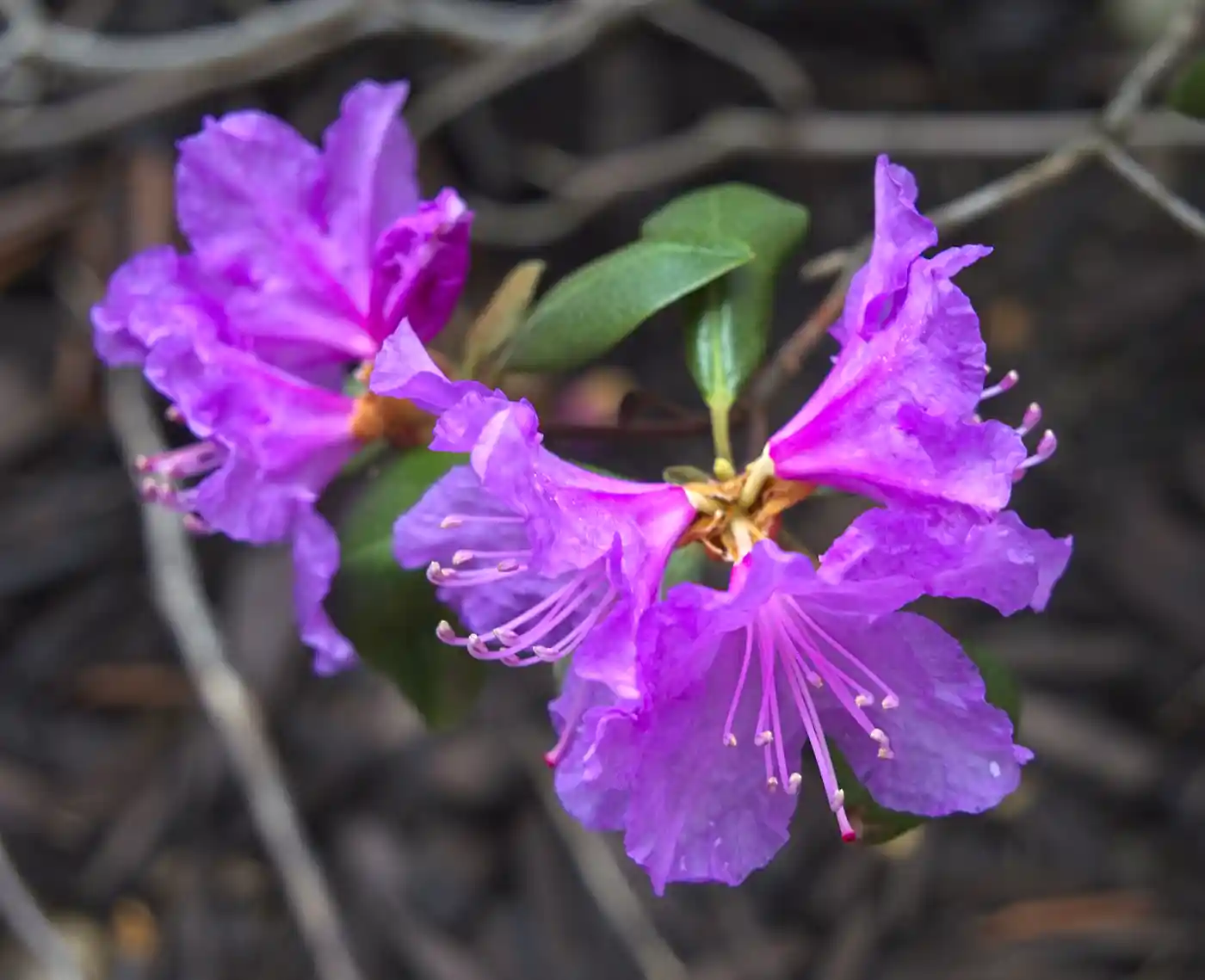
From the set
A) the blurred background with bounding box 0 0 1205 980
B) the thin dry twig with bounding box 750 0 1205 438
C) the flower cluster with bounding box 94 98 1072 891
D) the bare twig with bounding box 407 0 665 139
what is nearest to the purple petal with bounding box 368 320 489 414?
the flower cluster with bounding box 94 98 1072 891

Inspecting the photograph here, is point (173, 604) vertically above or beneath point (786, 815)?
beneath

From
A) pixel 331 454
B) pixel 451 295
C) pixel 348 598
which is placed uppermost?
pixel 451 295

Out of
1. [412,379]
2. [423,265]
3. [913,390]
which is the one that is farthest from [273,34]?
[913,390]

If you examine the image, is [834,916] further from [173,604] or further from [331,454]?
[331,454]

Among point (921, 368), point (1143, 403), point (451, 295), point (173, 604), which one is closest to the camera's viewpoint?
point (921, 368)

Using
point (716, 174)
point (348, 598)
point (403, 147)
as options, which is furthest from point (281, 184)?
point (716, 174)

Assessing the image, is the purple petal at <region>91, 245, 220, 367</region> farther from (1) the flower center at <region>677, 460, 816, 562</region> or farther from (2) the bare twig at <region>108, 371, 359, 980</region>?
(2) the bare twig at <region>108, 371, 359, 980</region>

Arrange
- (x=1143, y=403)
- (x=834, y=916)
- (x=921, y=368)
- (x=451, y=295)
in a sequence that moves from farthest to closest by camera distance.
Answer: (x=1143, y=403)
(x=834, y=916)
(x=451, y=295)
(x=921, y=368)
